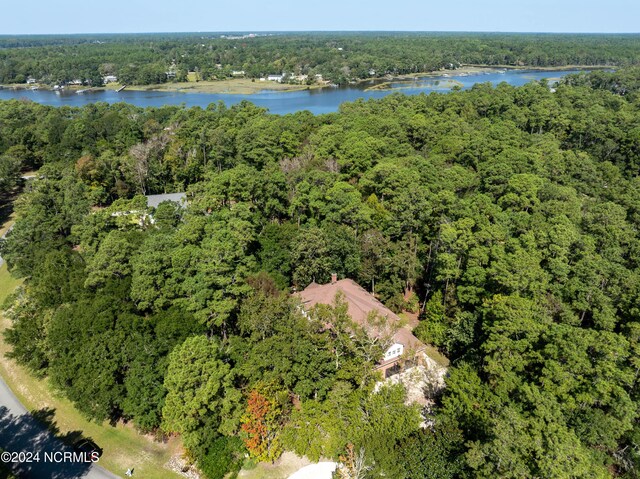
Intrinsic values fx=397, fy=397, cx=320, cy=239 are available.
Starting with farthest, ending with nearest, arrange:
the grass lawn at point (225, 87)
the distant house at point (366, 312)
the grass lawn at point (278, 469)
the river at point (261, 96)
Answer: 1. the grass lawn at point (225, 87)
2. the river at point (261, 96)
3. the distant house at point (366, 312)
4. the grass lawn at point (278, 469)

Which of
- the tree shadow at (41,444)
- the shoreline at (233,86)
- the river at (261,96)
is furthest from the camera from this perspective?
the shoreline at (233,86)

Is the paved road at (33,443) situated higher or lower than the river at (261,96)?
lower

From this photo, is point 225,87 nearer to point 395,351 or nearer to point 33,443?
point 395,351

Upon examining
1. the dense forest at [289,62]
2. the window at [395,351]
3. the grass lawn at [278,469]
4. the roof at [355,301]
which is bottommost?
the grass lawn at [278,469]

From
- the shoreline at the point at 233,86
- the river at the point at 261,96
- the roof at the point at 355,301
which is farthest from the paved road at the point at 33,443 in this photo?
the shoreline at the point at 233,86

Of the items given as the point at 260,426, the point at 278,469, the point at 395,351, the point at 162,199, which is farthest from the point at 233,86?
the point at 278,469

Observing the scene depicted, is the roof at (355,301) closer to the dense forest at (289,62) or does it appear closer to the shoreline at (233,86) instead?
the shoreline at (233,86)

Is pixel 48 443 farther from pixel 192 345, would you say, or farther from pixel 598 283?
pixel 598 283
